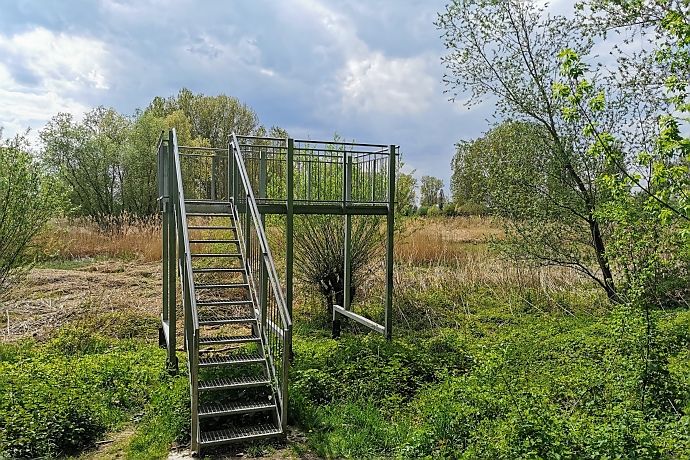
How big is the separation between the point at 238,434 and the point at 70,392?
1731mm

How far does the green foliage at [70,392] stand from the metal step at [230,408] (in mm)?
327

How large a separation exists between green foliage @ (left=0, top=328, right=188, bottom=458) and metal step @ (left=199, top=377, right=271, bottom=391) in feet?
1.18

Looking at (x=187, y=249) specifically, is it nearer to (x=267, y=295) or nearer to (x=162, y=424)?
(x=267, y=295)

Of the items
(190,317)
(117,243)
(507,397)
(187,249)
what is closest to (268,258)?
(187,249)

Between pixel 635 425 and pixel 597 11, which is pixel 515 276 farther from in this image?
pixel 635 425

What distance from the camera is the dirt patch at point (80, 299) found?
29.4 feet

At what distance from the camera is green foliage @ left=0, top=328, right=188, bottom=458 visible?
4.64m

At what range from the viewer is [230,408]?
500 centimetres

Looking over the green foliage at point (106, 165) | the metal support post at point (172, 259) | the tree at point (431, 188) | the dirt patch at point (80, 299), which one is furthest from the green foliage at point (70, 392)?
the tree at point (431, 188)

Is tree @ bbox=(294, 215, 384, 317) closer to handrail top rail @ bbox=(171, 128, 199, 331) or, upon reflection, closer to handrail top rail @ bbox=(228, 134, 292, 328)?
handrail top rail @ bbox=(228, 134, 292, 328)

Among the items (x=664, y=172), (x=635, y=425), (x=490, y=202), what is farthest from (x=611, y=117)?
(x=635, y=425)

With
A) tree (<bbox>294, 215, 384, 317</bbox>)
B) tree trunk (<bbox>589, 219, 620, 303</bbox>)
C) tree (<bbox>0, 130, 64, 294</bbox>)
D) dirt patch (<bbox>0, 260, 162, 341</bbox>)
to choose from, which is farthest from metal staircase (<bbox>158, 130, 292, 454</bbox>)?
tree trunk (<bbox>589, 219, 620, 303</bbox>)

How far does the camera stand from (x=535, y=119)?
10.1 m

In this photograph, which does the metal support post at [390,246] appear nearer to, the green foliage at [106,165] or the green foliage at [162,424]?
the green foliage at [162,424]
